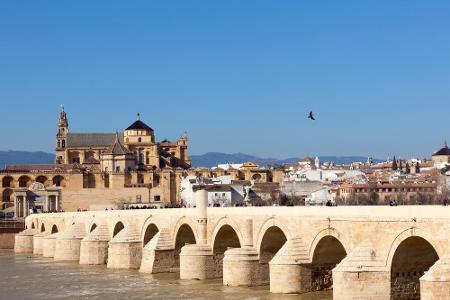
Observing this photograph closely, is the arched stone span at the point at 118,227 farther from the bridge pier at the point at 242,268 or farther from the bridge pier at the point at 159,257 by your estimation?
the bridge pier at the point at 242,268

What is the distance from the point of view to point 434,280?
23.4m

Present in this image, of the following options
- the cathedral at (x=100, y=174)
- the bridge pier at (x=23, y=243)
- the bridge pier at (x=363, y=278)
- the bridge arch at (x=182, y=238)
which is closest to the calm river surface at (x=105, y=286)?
the bridge arch at (x=182, y=238)

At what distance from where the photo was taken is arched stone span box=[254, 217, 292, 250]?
109 feet

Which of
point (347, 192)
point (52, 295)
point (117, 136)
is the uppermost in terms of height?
point (117, 136)

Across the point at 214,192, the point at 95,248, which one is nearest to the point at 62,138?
the point at 214,192

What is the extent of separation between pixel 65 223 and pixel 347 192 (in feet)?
133

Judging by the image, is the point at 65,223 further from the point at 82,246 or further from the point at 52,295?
the point at 52,295

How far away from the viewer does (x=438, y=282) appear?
23.4m

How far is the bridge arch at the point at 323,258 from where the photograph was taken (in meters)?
31.7

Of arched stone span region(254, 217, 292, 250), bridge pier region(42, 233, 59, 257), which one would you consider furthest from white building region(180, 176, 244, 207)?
arched stone span region(254, 217, 292, 250)

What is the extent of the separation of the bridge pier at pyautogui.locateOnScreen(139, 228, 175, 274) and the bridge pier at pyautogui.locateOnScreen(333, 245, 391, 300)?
53.2 feet

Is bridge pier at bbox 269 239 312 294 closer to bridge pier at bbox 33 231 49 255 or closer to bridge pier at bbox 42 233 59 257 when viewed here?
bridge pier at bbox 42 233 59 257

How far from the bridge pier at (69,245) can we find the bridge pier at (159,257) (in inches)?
499

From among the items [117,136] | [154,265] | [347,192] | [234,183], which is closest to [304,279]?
[154,265]
